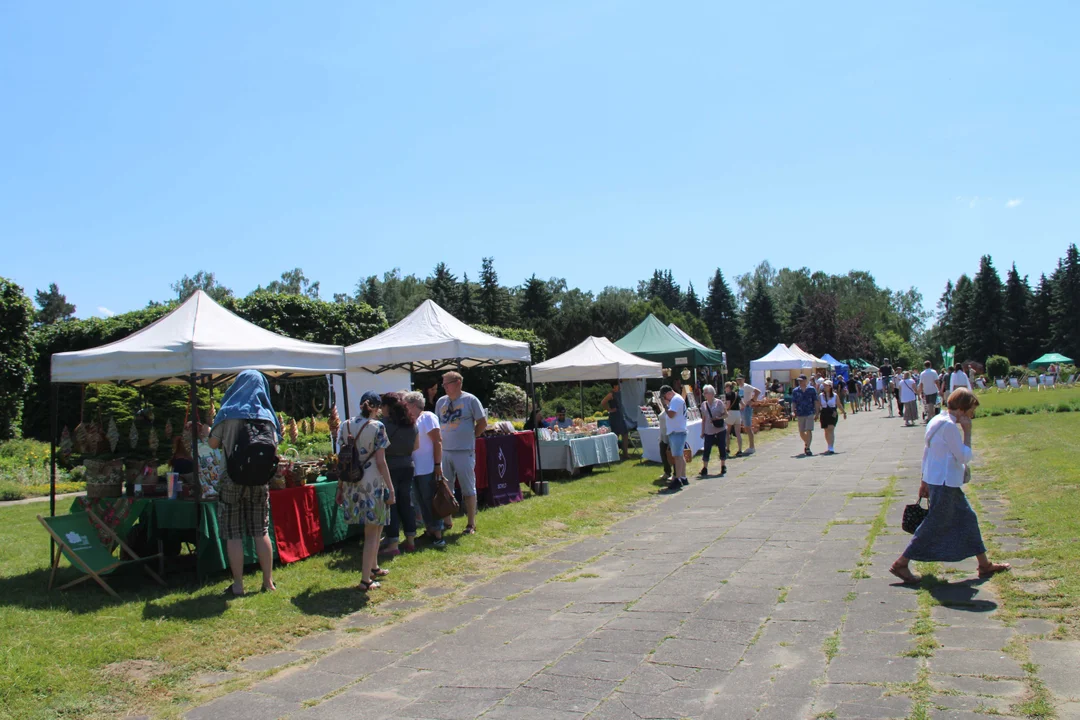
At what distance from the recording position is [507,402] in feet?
90.6

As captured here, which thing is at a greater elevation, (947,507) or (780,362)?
(780,362)

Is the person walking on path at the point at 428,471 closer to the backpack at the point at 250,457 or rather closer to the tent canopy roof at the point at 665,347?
the backpack at the point at 250,457

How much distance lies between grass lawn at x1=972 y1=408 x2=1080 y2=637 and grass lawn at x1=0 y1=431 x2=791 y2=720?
4.12 m

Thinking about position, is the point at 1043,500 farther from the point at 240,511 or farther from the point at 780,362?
the point at 780,362

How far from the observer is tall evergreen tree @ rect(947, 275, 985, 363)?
207 ft

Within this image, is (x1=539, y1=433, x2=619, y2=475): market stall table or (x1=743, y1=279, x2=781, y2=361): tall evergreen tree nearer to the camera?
(x1=539, y1=433, x2=619, y2=475): market stall table

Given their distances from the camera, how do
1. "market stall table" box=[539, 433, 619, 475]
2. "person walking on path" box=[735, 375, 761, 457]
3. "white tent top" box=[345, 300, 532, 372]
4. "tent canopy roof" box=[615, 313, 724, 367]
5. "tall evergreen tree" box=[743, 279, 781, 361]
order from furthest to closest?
"tall evergreen tree" box=[743, 279, 781, 361], "tent canopy roof" box=[615, 313, 724, 367], "person walking on path" box=[735, 375, 761, 457], "market stall table" box=[539, 433, 619, 475], "white tent top" box=[345, 300, 532, 372]

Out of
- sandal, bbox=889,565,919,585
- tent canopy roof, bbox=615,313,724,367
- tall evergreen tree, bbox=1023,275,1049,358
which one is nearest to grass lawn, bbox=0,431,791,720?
sandal, bbox=889,565,919,585

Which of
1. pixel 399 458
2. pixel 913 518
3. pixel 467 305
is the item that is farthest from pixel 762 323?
pixel 913 518

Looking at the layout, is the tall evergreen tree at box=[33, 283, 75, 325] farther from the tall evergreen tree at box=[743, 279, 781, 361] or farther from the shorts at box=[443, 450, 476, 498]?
the shorts at box=[443, 450, 476, 498]

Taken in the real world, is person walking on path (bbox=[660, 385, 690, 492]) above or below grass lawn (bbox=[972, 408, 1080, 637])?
above

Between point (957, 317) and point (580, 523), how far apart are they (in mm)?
66430

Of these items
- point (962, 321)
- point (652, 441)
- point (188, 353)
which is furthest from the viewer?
point (962, 321)

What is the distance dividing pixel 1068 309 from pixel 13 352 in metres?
65.1
